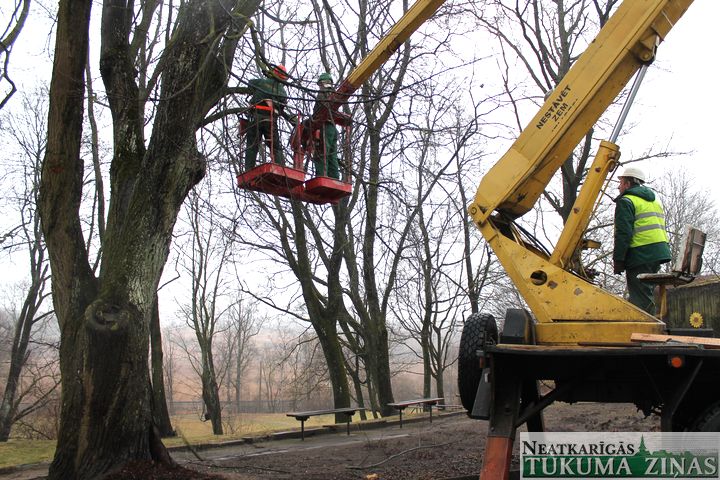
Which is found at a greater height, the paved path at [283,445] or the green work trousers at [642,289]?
the green work trousers at [642,289]

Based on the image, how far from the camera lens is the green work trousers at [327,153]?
26.9 ft

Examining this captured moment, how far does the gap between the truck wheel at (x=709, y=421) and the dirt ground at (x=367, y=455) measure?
8.48 ft

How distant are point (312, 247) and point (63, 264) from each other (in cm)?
1287

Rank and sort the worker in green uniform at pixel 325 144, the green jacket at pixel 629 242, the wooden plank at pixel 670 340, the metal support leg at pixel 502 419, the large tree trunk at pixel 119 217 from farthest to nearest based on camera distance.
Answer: the worker in green uniform at pixel 325 144, the large tree trunk at pixel 119 217, the green jacket at pixel 629 242, the metal support leg at pixel 502 419, the wooden plank at pixel 670 340

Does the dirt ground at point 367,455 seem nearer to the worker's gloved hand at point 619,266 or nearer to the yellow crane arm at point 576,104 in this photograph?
the worker's gloved hand at point 619,266

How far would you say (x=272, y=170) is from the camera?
24.7 ft

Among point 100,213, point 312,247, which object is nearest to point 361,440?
point 100,213

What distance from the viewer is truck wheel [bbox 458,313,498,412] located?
531cm

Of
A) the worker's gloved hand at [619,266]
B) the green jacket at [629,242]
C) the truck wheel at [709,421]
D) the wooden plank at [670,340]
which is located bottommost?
the truck wheel at [709,421]

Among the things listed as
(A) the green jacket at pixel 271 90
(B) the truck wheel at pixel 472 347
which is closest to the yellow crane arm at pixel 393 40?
(A) the green jacket at pixel 271 90

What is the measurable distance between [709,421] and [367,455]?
4.78 metres

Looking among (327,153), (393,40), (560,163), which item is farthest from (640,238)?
(327,153)

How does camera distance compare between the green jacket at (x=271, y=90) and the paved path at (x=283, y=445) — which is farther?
the paved path at (x=283, y=445)

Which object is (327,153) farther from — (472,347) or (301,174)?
(472,347)
